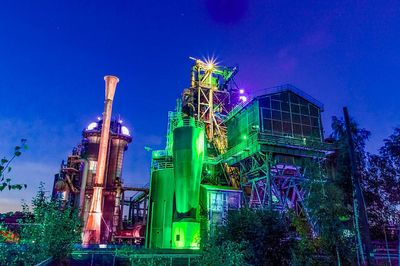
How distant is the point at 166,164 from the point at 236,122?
12.9 m

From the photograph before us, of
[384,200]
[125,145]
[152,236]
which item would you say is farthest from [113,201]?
[384,200]

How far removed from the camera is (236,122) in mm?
44031

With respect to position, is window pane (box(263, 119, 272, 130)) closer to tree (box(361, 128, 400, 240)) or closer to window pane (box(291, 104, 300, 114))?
window pane (box(291, 104, 300, 114))

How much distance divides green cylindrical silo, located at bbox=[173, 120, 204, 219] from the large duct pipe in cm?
1578

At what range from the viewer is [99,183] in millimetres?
49750

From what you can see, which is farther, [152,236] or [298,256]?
[152,236]

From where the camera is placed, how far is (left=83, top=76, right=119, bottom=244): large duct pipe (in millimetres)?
46125

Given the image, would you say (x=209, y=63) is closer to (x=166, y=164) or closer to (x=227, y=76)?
(x=227, y=76)

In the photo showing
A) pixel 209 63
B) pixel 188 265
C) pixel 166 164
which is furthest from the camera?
pixel 209 63

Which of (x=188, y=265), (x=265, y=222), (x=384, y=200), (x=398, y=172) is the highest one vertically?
(x=398, y=172)

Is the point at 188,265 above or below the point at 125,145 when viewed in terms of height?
below

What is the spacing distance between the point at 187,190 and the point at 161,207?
779cm

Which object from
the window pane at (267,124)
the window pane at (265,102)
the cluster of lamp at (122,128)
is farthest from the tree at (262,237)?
the cluster of lamp at (122,128)

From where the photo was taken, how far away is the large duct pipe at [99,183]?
46125mm
